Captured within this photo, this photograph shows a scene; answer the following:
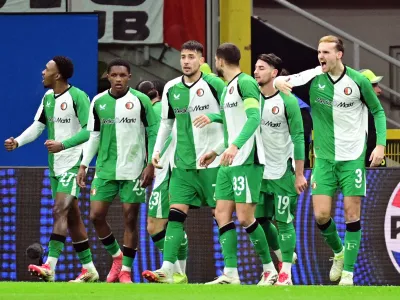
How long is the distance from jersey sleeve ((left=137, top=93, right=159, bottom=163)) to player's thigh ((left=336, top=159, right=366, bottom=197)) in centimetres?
211

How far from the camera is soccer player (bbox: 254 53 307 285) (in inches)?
593

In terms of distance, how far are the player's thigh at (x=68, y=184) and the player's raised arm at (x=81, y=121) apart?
1.31 ft

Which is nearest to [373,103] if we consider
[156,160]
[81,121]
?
[156,160]

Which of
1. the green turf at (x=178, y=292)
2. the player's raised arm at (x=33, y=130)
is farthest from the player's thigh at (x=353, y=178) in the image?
the player's raised arm at (x=33, y=130)

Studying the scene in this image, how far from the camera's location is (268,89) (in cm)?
1527

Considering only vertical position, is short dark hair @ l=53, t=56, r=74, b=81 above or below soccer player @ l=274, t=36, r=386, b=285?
above

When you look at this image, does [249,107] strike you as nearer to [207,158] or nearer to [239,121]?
[239,121]

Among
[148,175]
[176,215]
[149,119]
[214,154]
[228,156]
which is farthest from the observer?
[149,119]

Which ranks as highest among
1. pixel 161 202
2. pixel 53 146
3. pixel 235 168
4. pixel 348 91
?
pixel 348 91

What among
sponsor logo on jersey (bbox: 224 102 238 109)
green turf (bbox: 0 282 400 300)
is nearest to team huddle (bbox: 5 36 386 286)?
sponsor logo on jersey (bbox: 224 102 238 109)

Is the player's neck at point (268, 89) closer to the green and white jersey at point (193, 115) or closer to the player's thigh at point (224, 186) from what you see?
the green and white jersey at point (193, 115)

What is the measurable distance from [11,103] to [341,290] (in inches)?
320

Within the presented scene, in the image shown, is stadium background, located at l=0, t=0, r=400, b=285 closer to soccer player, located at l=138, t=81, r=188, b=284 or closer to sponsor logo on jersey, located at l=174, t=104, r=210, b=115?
soccer player, located at l=138, t=81, r=188, b=284

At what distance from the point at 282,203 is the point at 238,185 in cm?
117
